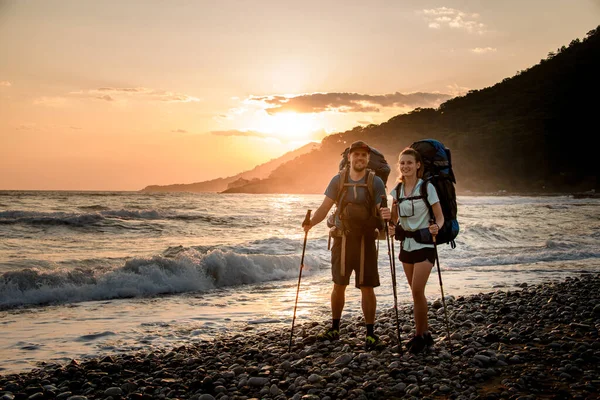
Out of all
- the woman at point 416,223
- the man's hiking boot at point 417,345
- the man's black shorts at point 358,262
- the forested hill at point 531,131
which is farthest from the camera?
the forested hill at point 531,131

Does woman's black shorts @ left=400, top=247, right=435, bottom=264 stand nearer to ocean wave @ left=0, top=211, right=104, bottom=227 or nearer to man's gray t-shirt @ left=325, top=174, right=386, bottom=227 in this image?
man's gray t-shirt @ left=325, top=174, right=386, bottom=227

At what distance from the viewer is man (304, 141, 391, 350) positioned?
23.0ft

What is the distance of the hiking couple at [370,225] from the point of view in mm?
6527

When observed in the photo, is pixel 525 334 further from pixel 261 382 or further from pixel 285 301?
pixel 285 301

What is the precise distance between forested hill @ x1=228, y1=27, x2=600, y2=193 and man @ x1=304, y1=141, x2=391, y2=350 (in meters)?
111

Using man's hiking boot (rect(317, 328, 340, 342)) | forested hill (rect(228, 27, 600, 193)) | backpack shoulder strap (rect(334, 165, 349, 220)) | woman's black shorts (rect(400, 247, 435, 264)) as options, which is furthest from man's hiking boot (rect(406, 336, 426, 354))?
forested hill (rect(228, 27, 600, 193))

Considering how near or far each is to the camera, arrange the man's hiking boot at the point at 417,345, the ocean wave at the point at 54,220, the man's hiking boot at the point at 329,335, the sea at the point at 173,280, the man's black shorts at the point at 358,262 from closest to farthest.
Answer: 1. the man's hiking boot at the point at 417,345
2. the man's black shorts at the point at 358,262
3. the man's hiking boot at the point at 329,335
4. the sea at the point at 173,280
5. the ocean wave at the point at 54,220

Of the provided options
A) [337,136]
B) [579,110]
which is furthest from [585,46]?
[337,136]

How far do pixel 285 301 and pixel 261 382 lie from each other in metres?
5.95

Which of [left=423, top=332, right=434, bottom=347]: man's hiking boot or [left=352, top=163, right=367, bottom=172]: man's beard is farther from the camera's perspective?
[left=352, top=163, right=367, bottom=172]: man's beard

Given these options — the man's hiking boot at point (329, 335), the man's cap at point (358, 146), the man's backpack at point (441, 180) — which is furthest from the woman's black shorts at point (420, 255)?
the man's hiking boot at point (329, 335)

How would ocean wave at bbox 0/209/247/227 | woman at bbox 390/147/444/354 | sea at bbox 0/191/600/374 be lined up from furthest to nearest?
ocean wave at bbox 0/209/247/227 → sea at bbox 0/191/600/374 → woman at bbox 390/147/444/354

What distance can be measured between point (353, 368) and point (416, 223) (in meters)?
2.03

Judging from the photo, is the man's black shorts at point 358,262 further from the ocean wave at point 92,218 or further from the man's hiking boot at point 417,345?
the ocean wave at point 92,218
